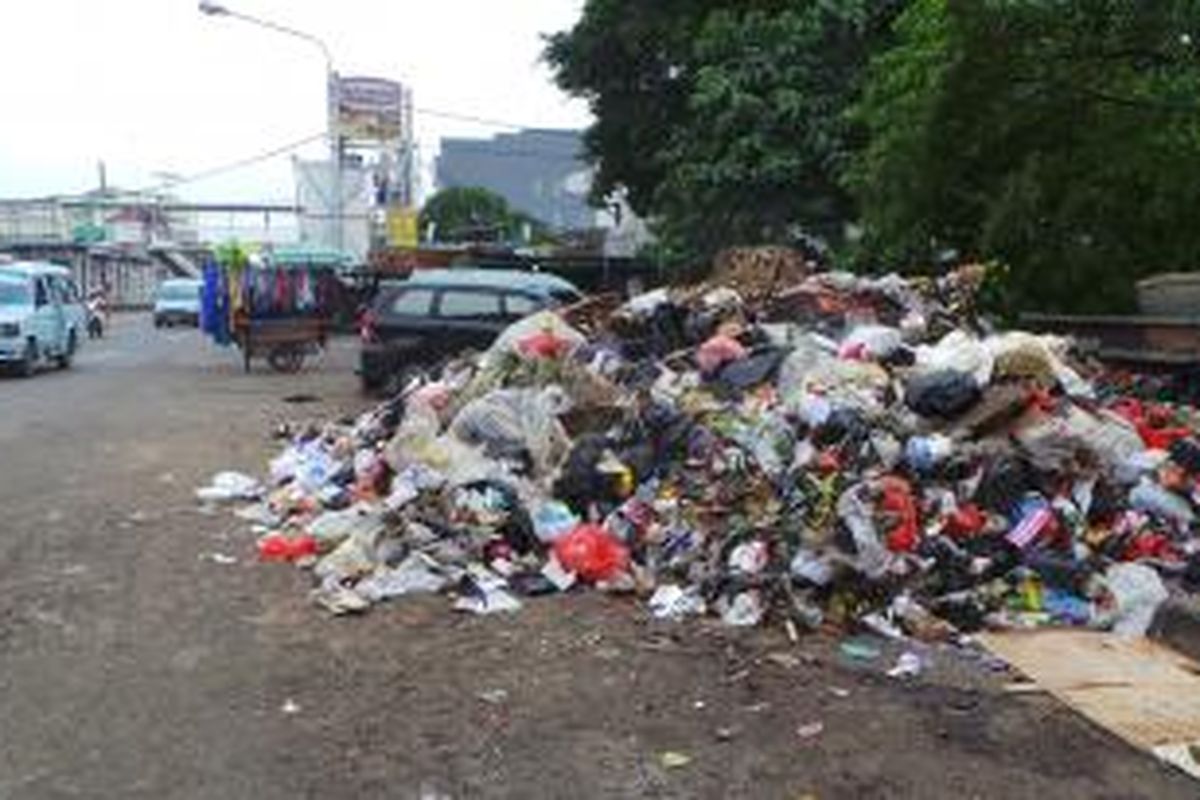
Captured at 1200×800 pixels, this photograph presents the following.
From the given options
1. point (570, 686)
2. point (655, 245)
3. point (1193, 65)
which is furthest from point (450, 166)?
point (570, 686)

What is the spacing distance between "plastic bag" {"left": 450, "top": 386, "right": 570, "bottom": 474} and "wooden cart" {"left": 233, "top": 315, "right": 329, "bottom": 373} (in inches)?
721

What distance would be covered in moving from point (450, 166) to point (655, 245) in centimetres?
7412

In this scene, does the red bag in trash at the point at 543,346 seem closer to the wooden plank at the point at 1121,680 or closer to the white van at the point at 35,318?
the wooden plank at the point at 1121,680

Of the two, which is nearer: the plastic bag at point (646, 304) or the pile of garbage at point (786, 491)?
the pile of garbage at point (786, 491)

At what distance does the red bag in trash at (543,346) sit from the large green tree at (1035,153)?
4519 millimetres

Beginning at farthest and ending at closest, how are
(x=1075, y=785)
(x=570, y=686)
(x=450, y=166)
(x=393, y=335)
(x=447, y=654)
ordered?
1. (x=450, y=166)
2. (x=393, y=335)
3. (x=447, y=654)
4. (x=570, y=686)
5. (x=1075, y=785)

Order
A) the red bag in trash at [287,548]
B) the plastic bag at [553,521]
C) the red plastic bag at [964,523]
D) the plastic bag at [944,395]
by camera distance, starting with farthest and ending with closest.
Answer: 1. the red bag in trash at [287,548]
2. the plastic bag at [944,395]
3. the plastic bag at [553,521]
4. the red plastic bag at [964,523]

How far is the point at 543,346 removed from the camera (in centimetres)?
1428

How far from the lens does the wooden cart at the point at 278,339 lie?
30984mm

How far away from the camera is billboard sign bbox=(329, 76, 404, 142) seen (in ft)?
241

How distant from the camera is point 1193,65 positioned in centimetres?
1475

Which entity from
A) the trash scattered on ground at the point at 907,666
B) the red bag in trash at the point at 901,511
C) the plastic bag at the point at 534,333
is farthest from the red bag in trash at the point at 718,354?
the trash scattered on ground at the point at 907,666

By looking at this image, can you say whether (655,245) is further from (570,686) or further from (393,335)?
(570,686)

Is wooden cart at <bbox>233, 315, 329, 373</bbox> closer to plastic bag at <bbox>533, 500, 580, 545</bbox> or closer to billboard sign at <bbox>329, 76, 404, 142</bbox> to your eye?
plastic bag at <bbox>533, 500, 580, 545</bbox>
